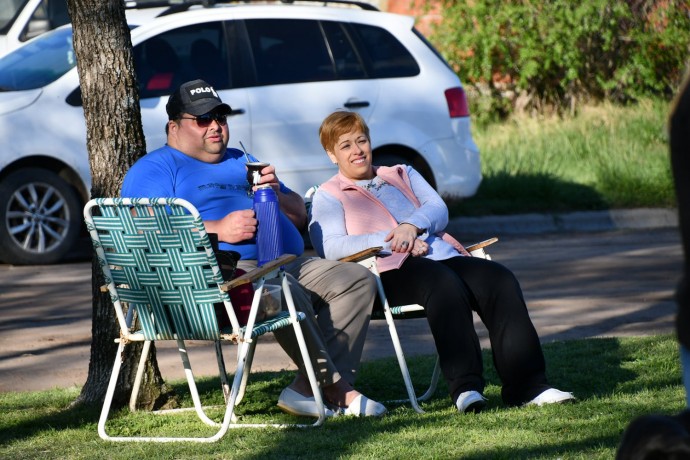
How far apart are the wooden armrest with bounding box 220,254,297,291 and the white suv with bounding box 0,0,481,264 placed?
487 cm

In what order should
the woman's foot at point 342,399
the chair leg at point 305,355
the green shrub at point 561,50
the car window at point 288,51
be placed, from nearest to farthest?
the chair leg at point 305,355 < the woman's foot at point 342,399 < the car window at point 288,51 < the green shrub at point 561,50

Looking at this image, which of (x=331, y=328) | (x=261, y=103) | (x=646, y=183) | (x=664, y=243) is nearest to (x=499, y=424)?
(x=331, y=328)

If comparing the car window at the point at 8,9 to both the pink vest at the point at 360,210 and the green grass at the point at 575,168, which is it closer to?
the green grass at the point at 575,168

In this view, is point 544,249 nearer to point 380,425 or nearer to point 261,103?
point 261,103

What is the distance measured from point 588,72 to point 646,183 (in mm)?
5155

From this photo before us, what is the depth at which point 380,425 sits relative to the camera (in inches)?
197

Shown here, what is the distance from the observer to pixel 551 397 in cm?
517

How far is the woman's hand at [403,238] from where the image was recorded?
18.3 ft

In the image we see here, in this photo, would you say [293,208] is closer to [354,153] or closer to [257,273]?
[354,153]

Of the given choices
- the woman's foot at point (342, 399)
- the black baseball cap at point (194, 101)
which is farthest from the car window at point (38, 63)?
the woman's foot at point (342, 399)

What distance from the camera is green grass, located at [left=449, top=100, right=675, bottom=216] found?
41.2 ft

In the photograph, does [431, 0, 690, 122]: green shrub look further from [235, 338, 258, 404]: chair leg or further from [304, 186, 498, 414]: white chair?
[235, 338, 258, 404]: chair leg

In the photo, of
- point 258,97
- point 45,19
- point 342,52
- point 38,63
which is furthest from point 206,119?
point 45,19

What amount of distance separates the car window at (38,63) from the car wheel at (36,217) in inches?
27.8
